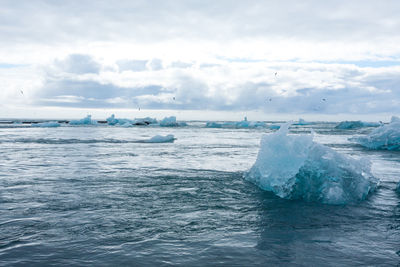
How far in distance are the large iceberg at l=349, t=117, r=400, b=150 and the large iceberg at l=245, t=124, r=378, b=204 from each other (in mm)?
15754

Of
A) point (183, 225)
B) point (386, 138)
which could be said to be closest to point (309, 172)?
point (183, 225)

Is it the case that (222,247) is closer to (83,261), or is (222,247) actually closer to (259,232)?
(259,232)

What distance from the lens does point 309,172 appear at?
28.3 feet

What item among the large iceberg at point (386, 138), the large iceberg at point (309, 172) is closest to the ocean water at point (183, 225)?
A: the large iceberg at point (309, 172)

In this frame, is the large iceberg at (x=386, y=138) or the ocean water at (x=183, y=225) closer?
the ocean water at (x=183, y=225)

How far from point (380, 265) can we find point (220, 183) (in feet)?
19.1

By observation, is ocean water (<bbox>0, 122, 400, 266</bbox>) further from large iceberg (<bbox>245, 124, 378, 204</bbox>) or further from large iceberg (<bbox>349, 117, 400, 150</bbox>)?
large iceberg (<bbox>349, 117, 400, 150</bbox>)

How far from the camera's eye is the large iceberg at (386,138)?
22531 millimetres

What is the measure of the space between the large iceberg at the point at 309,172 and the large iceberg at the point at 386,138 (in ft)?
51.7

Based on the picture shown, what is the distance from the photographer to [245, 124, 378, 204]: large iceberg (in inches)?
324

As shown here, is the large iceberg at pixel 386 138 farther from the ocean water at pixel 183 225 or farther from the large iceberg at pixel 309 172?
the large iceberg at pixel 309 172

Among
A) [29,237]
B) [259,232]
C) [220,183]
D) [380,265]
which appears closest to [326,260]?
[380,265]

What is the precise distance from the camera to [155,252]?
4.71m

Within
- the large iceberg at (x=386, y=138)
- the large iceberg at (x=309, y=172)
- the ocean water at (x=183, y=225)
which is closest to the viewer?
the ocean water at (x=183, y=225)
